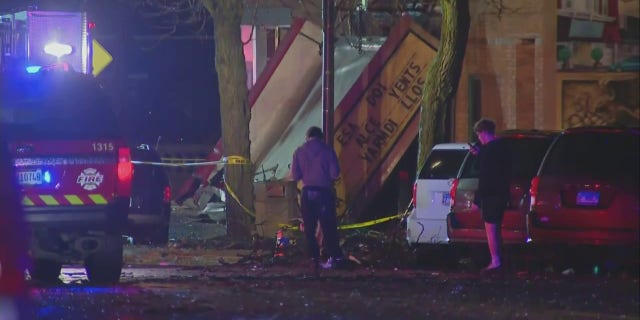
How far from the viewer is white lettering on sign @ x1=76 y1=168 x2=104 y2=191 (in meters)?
12.2

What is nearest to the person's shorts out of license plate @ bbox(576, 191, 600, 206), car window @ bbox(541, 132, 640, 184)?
car window @ bbox(541, 132, 640, 184)

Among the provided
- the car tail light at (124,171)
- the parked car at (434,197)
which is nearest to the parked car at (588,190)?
the parked car at (434,197)

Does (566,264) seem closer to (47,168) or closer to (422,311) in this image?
(422,311)

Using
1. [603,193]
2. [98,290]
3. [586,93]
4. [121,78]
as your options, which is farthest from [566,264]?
[121,78]

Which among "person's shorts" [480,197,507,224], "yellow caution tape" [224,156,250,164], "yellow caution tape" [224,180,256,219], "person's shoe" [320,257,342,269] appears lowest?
"person's shoe" [320,257,342,269]

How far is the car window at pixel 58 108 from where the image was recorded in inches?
482

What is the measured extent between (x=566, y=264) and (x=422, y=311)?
15.0 ft

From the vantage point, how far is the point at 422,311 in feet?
37.4

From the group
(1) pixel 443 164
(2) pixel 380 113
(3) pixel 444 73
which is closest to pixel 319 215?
(1) pixel 443 164

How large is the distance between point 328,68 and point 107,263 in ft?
20.3

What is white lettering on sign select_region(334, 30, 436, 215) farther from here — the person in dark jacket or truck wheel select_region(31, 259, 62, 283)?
truck wheel select_region(31, 259, 62, 283)

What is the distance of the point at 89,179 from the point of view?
12203mm

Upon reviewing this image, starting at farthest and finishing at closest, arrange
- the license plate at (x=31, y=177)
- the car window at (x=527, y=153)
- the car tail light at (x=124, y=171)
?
the car window at (x=527, y=153) → the car tail light at (x=124, y=171) → the license plate at (x=31, y=177)

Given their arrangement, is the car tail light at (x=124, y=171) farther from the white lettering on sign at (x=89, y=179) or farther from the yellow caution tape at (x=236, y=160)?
the yellow caution tape at (x=236, y=160)
